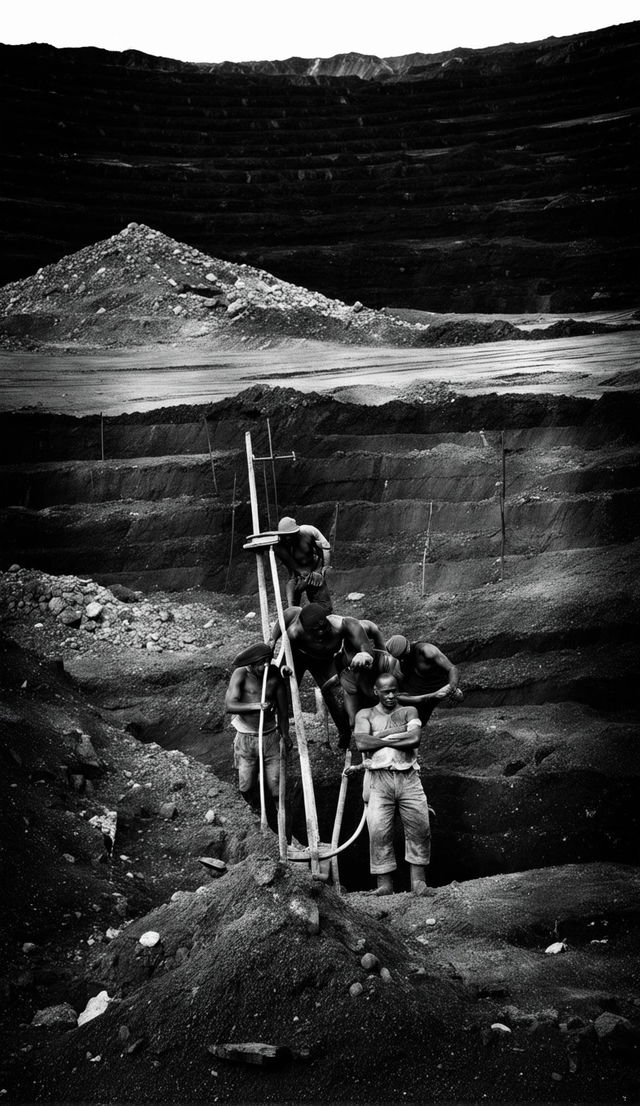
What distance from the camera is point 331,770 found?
24.7 feet

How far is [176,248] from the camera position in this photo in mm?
11117

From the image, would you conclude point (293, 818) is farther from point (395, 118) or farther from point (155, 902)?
point (395, 118)

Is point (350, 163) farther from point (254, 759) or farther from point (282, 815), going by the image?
point (282, 815)

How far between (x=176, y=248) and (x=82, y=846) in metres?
6.80

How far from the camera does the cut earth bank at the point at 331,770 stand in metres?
4.13

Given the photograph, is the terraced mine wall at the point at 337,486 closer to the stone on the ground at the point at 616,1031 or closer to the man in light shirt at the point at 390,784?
the man in light shirt at the point at 390,784

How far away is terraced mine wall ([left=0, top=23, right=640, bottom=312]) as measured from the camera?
10461mm

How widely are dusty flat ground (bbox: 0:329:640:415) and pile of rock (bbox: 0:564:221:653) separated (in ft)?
6.02

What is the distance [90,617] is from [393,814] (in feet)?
13.1

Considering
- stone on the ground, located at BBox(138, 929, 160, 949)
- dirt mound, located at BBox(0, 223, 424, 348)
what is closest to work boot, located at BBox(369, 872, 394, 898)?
stone on the ground, located at BBox(138, 929, 160, 949)

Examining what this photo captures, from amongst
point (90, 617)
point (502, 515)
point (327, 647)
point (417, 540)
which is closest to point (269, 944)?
point (327, 647)

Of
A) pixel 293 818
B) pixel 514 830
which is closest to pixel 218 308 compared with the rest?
pixel 293 818

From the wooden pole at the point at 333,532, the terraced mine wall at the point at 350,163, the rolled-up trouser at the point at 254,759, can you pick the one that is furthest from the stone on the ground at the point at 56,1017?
the terraced mine wall at the point at 350,163

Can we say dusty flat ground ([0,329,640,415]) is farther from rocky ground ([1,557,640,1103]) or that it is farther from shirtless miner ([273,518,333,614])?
shirtless miner ([273,518,333,614])
